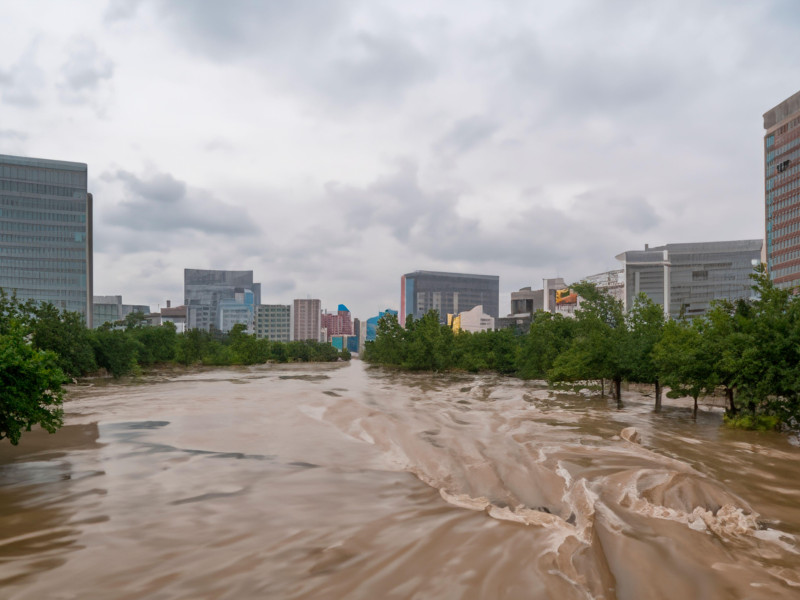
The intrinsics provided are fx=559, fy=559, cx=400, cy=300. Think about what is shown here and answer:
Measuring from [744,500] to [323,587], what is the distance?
8821 mm

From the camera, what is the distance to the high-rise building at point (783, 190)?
87125 millimetres

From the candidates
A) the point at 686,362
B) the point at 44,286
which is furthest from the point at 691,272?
the point at 44,286

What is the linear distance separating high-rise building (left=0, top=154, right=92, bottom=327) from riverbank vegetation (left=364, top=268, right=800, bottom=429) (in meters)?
116

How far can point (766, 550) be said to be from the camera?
8.34 meters

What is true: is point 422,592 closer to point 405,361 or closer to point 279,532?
point 279,532

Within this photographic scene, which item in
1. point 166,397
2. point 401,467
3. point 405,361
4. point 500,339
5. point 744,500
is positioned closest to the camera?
point 744,500

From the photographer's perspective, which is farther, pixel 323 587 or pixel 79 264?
pixel 79 264

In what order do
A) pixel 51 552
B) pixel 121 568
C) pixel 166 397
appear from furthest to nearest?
pixel 166 397, pixel 51 552, pixel 121 568

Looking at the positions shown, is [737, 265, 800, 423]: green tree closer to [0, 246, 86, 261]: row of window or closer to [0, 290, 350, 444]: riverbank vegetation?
[0, 290, 350, 444]: riverbank vegetation

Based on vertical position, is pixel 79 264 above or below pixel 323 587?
above

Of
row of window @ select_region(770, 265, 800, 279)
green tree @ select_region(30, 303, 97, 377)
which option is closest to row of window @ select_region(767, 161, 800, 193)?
row of window @ select_region(770, 265, 800, 279)

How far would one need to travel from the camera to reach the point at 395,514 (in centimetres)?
973

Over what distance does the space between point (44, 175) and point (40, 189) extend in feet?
11.3

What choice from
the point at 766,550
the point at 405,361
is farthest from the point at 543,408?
the point at 405,361
